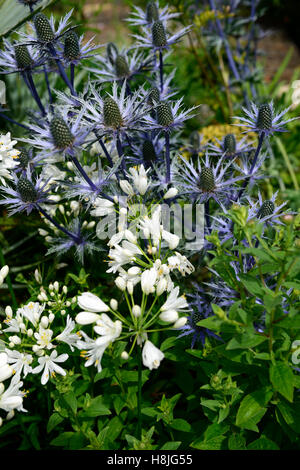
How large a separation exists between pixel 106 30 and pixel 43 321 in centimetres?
565

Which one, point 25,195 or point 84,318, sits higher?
point 25,195

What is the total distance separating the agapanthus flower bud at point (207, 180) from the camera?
1482 mm

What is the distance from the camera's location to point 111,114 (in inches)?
54.2

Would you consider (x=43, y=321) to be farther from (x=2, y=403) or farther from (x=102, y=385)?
(x=102, y=385)

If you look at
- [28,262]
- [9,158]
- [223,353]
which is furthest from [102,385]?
[28,262]

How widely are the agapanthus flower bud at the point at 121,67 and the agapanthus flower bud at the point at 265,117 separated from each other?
0.63 m

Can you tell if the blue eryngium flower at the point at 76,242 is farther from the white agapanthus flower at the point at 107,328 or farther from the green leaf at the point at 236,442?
the green leaf at the point at 236,442

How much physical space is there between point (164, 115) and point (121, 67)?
18.9 inches

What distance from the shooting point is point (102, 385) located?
1.53 meters

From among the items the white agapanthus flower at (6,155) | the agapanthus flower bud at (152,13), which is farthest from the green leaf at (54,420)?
the agapanthus flower bud at (152,13)

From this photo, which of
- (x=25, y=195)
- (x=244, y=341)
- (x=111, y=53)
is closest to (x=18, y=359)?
(x=25, y=195)

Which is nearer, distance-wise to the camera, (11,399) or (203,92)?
(11,399)

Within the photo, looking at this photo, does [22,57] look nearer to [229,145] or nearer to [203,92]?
[229,145]

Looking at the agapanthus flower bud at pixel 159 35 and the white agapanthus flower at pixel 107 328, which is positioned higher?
the agapanthus flower bud at pixel 159 35
